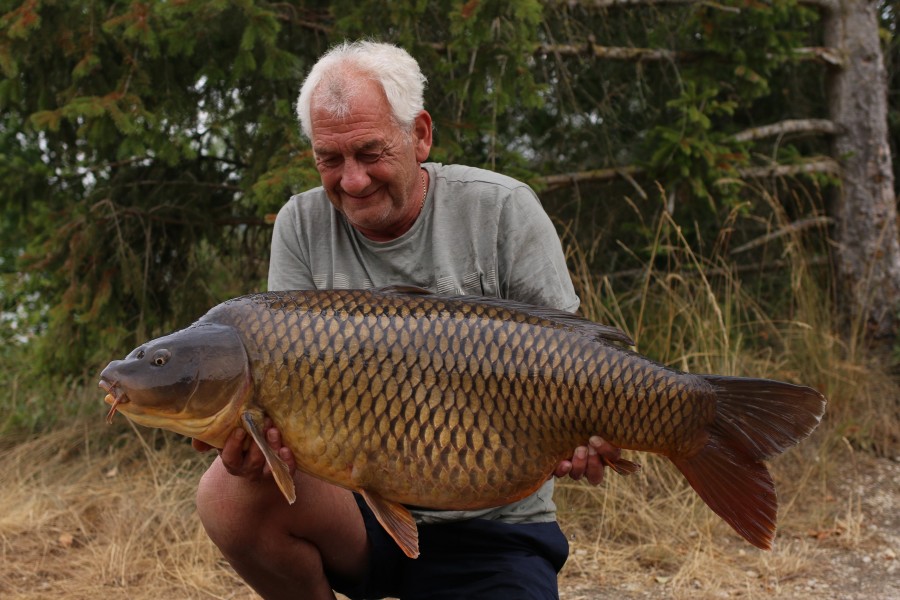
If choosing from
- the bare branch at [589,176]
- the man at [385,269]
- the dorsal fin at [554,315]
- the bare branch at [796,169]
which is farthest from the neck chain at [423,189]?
the bare branch at [796,169]

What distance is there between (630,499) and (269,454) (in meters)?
1.91

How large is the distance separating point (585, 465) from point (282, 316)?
55 centimetres

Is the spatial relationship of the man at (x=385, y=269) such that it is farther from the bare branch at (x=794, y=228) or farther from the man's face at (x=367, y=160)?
the bare branch at (x=794, y=228)

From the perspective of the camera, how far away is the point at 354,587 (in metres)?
2.04

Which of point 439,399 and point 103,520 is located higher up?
point 439,399

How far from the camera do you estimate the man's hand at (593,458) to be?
162 centimetres

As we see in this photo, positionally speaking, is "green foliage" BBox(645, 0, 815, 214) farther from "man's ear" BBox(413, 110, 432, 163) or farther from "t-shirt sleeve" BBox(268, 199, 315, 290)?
"t-shirt sleeve" BBox(268, 199, 315, 290)

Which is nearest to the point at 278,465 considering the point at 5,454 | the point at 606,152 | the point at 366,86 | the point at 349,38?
the point at 366,86

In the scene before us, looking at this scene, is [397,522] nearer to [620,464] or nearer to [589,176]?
[620,464]

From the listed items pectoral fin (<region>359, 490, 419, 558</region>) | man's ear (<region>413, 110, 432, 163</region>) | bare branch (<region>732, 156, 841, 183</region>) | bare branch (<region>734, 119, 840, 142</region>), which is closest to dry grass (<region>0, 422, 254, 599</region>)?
pectoral fin (<region>359, 490, 419, 558</region>)

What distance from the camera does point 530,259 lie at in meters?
1.95

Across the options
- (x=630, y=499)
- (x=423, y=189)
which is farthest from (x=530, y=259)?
(x=630, y=499)

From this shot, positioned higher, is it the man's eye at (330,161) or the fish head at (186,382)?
the man's eye at (330,161)

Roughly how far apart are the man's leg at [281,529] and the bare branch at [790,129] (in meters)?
2.82
